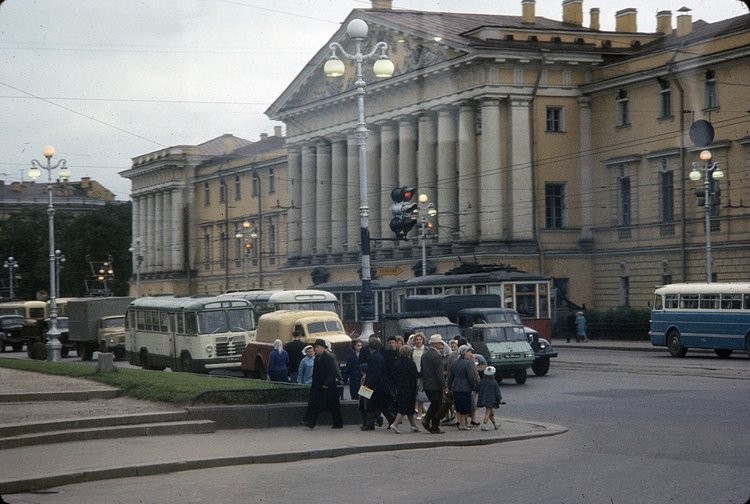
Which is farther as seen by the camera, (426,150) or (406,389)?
(426,150)

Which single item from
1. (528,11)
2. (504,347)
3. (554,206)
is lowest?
(504,347)

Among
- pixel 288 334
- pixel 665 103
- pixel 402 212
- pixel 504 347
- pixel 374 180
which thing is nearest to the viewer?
pixel 402 212

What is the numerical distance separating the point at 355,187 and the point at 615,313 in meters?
30.0

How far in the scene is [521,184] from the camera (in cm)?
7312

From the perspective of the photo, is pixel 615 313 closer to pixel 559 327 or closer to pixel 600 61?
pixel 559 327

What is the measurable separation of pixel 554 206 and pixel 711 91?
588 inches

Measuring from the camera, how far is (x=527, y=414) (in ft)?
91.8

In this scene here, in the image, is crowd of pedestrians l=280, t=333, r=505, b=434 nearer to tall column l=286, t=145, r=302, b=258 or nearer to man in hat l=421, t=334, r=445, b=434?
man in hat l=421, t=334, r=445, b=434

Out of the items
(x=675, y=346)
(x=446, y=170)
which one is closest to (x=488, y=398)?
(x=675, y=346)

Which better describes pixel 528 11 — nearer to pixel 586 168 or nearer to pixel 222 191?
pixel 586 168

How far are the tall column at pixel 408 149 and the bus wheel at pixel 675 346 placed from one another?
118 ft

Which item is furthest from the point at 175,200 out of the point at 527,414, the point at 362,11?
the point at 527,414

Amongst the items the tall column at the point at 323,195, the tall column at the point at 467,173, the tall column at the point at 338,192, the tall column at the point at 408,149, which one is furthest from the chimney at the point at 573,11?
the tall column at the point at 323,195

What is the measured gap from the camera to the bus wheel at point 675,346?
4781 cm
